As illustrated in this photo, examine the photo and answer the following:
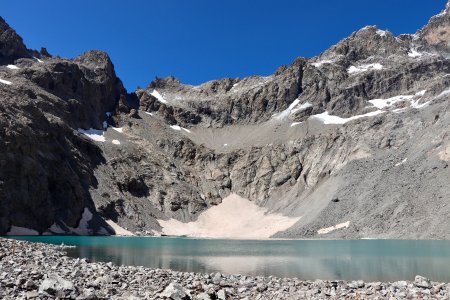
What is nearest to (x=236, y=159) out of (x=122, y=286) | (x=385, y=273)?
(x=385, y=273)

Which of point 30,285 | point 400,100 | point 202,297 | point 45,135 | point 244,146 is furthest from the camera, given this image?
point 244,146

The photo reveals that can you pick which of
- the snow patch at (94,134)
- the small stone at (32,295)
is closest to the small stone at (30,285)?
the small stone at (32,295)

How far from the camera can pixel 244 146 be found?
155m

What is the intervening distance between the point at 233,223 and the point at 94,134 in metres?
56.7

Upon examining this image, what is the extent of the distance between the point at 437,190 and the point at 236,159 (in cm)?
7754

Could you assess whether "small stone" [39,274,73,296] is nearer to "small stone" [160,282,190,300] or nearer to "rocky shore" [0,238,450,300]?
"rocky shore" [0,238,450,300]

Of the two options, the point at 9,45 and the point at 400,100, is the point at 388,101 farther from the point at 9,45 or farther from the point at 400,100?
the point at 9,45

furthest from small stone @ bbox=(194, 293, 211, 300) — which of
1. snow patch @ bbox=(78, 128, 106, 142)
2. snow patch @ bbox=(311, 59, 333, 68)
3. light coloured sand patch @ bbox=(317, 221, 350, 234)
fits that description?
snow patch @ bbox=(311, 59, 333, 68)

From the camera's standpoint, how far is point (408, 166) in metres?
96.6

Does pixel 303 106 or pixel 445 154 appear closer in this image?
pixel 445 154

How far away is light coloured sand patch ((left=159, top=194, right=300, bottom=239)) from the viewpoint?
4466 inches

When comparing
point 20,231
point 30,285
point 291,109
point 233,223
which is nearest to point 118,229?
point 20,231

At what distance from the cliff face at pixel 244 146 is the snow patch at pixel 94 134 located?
1.73 ft

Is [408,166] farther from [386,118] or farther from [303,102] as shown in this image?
[303,102]
